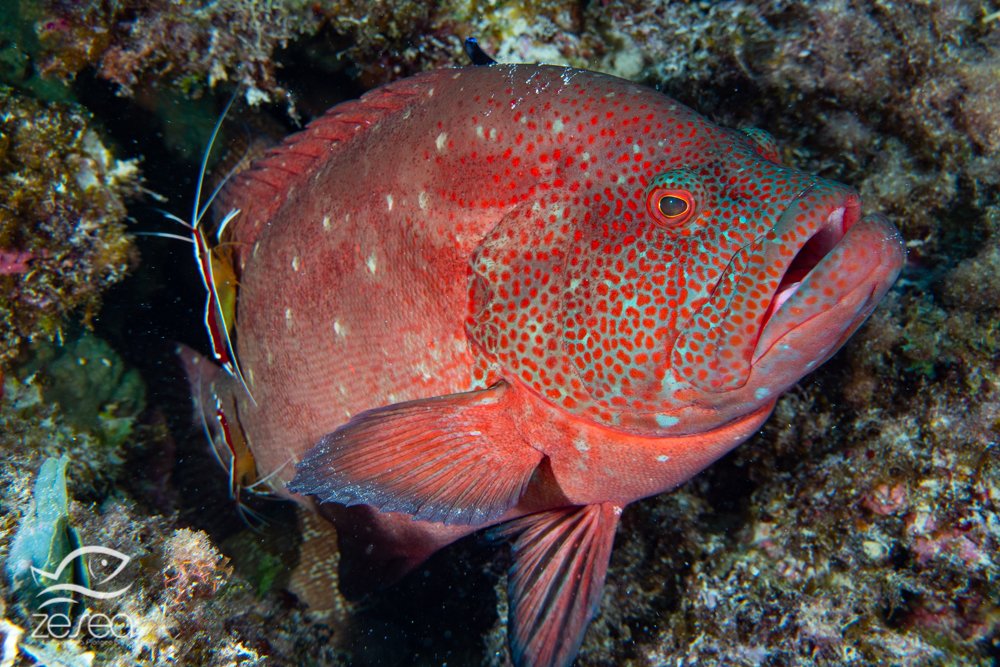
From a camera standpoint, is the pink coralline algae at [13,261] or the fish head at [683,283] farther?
the pink coralline algae at [13,261]

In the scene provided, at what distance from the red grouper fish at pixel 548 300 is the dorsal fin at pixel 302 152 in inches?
0.9

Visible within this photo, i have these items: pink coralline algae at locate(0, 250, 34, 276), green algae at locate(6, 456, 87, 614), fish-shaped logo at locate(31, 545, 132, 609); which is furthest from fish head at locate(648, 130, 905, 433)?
pink coralline algae at locate(0, 250, 34, 276)

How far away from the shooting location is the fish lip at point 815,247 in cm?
201

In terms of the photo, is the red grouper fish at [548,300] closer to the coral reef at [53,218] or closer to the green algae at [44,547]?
the green algae at [44,547]

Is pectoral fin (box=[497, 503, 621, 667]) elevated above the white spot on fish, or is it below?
below

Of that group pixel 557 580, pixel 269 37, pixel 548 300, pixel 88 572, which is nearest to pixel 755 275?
pixel 548 300

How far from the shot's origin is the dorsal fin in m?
3.13

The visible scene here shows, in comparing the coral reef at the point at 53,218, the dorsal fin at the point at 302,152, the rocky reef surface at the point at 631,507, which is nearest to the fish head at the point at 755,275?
the rocky reef surface at the point at 631,507

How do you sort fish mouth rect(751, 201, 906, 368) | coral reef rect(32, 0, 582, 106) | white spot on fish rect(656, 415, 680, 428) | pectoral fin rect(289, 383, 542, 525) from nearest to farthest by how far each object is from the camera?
fish mouth rect(751, 201, 906, 368)
white spot on fish rect(656, 415, 680, 428)
pectoral fin rect(289, 383, 542, 525)
coral reef rect(32, 0, 582, 106)

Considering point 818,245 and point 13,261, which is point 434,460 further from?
point 13,261

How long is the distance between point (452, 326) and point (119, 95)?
9.98ft

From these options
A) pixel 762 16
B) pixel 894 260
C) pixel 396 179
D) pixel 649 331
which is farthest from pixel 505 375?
pixel 762 16

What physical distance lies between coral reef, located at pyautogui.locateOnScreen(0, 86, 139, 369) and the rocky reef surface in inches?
0.5

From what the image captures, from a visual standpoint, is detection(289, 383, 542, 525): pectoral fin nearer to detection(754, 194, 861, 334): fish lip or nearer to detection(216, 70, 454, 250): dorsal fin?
detection(754, 194, 861, 334): fish lip
